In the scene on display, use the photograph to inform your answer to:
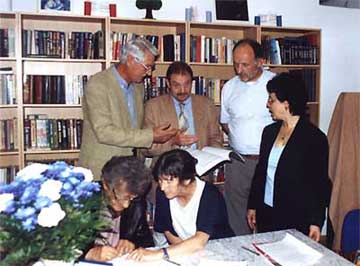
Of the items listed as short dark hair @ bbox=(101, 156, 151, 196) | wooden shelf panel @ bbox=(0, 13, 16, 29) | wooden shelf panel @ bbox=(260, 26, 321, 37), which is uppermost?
wooden shelf panel @ bbox=(260, 26, 321, 37)

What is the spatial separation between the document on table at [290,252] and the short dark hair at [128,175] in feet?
1.83

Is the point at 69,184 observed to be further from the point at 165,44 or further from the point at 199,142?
the point at 165,44

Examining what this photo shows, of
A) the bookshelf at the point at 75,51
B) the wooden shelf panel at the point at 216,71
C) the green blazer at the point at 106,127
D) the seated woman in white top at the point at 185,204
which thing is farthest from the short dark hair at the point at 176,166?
the wooden shelf panel at the point at 216,71

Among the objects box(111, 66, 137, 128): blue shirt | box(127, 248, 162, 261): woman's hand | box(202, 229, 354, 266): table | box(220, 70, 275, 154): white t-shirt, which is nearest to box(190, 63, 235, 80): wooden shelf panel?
box(220, 70, 275, 154): white t-shirt

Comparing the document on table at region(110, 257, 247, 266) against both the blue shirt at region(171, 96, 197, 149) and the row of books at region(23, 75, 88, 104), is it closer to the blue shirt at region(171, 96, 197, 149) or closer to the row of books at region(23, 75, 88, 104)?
the blue shirt at region(171, 96, 197, 149)

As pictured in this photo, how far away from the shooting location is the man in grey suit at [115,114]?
8.70ft

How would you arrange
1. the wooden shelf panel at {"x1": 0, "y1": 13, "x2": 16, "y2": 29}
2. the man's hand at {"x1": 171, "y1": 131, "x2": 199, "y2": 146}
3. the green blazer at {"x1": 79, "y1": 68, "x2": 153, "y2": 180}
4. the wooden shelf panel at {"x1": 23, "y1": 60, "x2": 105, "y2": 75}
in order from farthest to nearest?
1. the wooden shelf panel at {"x1": 23, "y1": 60, "x2": 105, "y2": 75}
2. the wooden shelf panel at {"x1": 0, "y1": 13, "x2": 16, "y2": 29}
3. the man's hand at {"x1": 171, "y1": 131, "x2": 199, "y2": 146}
4. the green blazer at {"x1": 79, "y1": 68, "x2": 153, "y2": 180}

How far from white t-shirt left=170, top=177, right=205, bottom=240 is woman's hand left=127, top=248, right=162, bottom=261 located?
34 centimetres

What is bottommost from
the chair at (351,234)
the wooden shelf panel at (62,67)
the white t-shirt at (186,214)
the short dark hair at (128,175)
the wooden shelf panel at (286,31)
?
Answer: the chair at (351,234)

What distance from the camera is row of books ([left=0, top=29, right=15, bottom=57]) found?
11.0 feet

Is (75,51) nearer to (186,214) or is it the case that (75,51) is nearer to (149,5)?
(149,5)

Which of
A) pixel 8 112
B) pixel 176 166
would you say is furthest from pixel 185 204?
pixel 8 112

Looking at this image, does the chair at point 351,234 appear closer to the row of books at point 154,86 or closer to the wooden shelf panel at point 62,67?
the row of books at point 154,86

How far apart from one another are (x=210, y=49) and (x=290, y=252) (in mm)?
2224
